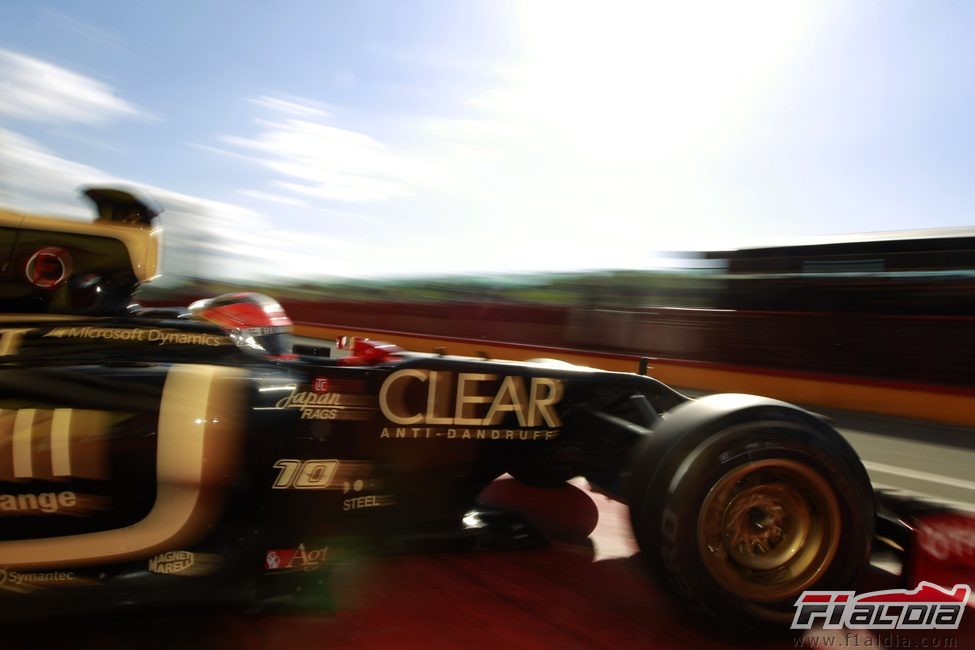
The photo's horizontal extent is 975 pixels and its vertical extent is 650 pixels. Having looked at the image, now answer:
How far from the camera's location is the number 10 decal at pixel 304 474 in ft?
7.15

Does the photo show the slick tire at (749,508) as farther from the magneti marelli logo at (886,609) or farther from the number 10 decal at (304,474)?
the number 10 decal at (304,474)

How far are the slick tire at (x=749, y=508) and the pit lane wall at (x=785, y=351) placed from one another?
27.8 feet

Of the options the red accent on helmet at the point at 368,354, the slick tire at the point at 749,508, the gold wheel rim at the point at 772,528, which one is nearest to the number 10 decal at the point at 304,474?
the red accent on helmet at the point at 368,354

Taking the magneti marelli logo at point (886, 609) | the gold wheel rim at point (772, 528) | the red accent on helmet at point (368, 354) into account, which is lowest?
the magneti marelli logo at point (886, 609)

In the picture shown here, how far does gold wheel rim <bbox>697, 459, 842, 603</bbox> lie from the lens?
220 cm

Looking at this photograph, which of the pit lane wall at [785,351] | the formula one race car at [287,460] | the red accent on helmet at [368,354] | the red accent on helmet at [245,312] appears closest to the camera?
the formula one race car at [287,460]

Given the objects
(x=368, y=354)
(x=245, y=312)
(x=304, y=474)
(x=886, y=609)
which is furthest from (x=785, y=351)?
(x=304, y=474)

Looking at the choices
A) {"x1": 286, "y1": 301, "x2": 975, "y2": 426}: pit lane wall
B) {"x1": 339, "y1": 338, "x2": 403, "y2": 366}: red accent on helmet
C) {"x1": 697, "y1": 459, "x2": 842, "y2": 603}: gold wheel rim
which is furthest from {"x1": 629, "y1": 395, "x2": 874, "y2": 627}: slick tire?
{"x1": 286, "y1": 301, "x2": 975, "y2": 426}: pit lane wall

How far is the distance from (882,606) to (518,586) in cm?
132

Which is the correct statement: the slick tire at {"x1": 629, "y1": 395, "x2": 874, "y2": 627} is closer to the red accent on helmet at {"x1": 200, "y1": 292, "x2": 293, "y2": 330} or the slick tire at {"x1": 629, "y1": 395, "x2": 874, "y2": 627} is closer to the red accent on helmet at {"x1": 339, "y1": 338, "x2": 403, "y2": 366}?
the red accent on helmet at {"x1": 339, "y1": 338, "x2": 403, "y2": 366}

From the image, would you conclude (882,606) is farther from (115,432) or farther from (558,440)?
(115,432)

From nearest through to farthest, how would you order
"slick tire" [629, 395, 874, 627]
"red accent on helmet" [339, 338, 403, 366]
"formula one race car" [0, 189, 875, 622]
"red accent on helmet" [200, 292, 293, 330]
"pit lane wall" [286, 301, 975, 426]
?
"formula one race car" [0, 189, 875, 622]
"slick tire" [629, 395, 874, 627]
"red accent on helmet" [339, 338, 403, 366]
"red accent on helmet" [200, 292, 293, 330]
"pit lane wall" [286, 301, 975, 426]

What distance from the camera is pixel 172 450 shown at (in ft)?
6.61

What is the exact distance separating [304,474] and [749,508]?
1.56m
